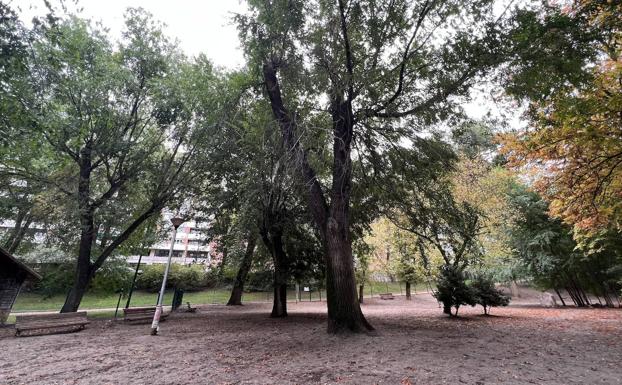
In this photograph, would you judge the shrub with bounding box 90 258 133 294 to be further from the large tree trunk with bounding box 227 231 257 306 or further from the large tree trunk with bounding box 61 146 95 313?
the large tree trunk with bounding box 227 231 257 306

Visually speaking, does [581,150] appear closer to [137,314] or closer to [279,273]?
[279,273]

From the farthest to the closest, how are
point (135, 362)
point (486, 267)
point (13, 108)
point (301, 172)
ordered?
point (486, 267) → point (301, 172) → point (13, 108) → point (135, 362)

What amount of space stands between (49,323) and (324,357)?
9.29 metres

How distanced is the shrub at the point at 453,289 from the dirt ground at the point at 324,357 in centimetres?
344

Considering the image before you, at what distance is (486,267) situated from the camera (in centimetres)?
2027

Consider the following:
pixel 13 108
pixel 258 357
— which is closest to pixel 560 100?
pixel 258 357

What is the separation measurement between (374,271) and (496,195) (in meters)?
13.9

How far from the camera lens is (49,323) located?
9703 millimetres

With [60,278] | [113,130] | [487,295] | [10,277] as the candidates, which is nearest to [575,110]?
[487,295]

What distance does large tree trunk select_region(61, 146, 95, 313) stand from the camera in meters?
12.6

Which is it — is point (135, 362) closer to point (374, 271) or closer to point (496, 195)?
point (496, 195)

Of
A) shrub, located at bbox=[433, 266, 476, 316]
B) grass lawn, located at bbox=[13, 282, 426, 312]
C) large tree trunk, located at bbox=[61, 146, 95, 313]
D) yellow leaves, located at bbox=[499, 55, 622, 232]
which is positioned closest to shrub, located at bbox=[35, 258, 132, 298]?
grass lawn, located at bbox=[13, 282, 426, 312]

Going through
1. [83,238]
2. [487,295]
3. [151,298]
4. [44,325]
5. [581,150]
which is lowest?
[44,325]

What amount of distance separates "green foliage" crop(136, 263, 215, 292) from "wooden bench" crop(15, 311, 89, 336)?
23.0 metres
